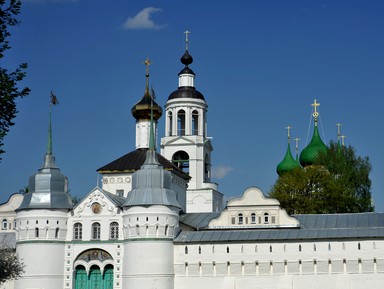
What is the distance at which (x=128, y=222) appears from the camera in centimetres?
3641

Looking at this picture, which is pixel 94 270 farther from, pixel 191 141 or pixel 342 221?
pixel 191 141

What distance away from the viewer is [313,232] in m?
35.8

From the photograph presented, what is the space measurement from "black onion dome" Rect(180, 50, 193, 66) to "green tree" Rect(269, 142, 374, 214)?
9066mm

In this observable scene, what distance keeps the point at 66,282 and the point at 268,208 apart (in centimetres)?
930

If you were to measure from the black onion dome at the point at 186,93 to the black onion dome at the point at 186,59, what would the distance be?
1.73 m

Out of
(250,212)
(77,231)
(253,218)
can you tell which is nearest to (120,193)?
(77,231)

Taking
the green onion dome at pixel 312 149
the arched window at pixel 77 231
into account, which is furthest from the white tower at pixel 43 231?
Answer: the green onion dome at pixel 312 149

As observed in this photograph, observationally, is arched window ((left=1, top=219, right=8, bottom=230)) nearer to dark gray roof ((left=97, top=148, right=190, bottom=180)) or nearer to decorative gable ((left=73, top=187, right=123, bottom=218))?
dark gray roof ((left=97, top=148, right=190, bottom=180))

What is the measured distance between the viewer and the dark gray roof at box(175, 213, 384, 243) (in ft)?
116

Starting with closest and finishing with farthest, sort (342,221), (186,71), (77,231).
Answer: (77,231)
(342,221)
(186,71)

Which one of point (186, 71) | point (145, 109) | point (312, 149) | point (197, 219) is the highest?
point (186, 71)

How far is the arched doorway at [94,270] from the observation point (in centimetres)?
3694

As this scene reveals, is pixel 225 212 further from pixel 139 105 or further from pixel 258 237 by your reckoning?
pixel 139 105

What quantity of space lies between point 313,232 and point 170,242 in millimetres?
5865
